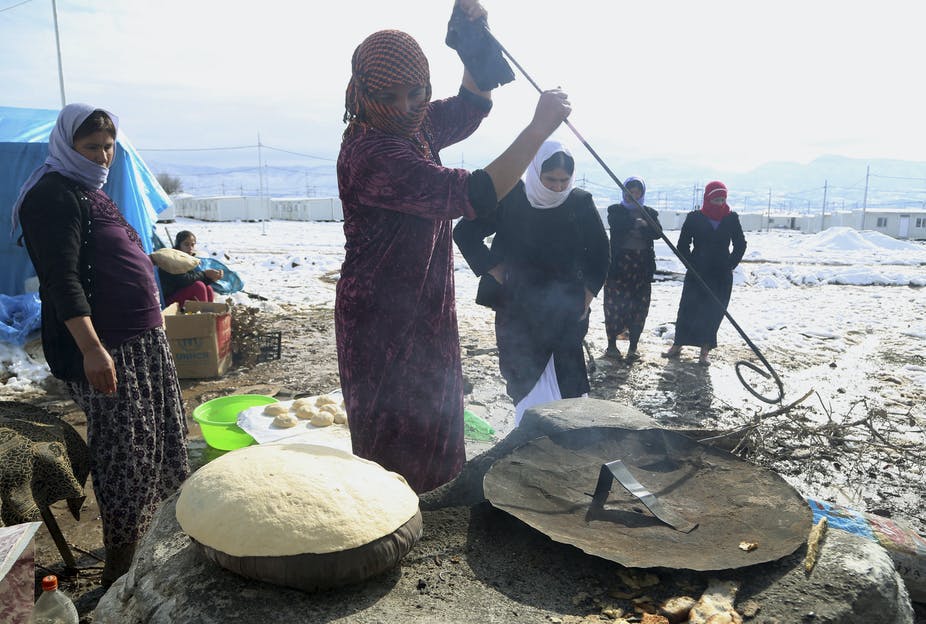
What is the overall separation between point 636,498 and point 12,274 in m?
7.30

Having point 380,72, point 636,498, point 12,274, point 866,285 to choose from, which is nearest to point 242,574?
point 636,498

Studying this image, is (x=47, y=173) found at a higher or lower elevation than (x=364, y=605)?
higher

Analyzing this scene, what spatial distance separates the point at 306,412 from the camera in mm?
3639

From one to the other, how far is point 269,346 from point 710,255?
4.95 m

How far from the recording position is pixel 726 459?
2068 millimetres

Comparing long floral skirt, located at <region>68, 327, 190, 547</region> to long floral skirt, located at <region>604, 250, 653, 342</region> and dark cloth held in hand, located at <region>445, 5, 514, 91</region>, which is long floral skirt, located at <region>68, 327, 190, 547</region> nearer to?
dark cloth held in hand, located at <region>445, 5, 514, 91</region>

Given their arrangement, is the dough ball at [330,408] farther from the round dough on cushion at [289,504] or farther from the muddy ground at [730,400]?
the round dough on cushion at [289,504]

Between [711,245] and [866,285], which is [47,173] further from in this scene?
[866,285]

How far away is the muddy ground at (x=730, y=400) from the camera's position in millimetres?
3104

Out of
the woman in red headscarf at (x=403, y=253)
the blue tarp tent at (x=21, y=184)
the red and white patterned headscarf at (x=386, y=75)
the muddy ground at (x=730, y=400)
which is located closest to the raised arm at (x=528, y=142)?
the woman in red headscarf at (x=403, y=253)

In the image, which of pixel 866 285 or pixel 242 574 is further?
pixel 866 285

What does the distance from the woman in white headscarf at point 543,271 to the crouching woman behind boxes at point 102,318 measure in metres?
1.71

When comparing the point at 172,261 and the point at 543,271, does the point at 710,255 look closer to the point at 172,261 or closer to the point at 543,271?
the point at 543,271

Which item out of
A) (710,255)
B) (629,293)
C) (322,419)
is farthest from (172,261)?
(710,255)
